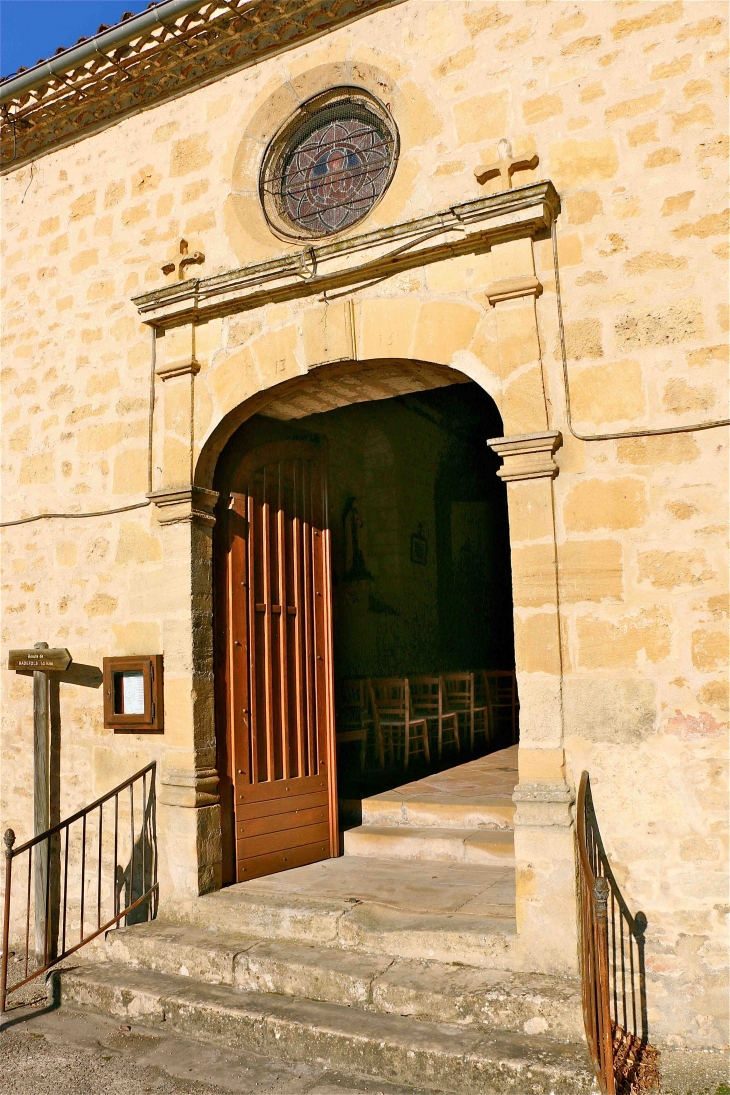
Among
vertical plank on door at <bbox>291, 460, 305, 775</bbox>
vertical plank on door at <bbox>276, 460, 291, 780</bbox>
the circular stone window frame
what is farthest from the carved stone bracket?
the circular stone window frame

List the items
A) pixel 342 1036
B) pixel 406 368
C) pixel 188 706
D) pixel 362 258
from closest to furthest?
pixel 342 1036
pixel 362 258
pixel 406 368
pixel 188 706

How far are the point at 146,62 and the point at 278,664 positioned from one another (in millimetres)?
3856

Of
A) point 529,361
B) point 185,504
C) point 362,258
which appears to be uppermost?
point 362,258

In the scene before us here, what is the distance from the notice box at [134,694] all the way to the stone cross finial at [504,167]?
124 inches

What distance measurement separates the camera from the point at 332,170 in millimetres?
5164

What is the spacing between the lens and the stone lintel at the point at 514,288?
418 centimetres

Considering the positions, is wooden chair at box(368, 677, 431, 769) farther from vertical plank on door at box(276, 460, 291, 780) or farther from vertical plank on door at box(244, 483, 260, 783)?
vertical plank on door at box(244, 483, 260, 783)

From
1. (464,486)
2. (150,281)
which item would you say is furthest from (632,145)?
(464,486)

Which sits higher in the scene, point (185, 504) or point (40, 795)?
point (185, 504)

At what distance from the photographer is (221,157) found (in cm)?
533

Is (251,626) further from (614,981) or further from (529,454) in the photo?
(614,981)

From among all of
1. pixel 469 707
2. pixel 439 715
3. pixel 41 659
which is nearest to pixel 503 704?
pixel 469 707

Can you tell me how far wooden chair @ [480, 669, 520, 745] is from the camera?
935 centimetres

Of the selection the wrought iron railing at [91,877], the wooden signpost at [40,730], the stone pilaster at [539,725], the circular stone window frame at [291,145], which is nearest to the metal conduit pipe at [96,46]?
the circular stone window frame at [291,145]
